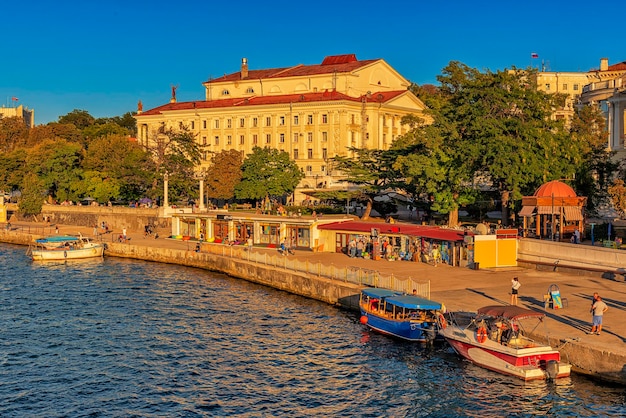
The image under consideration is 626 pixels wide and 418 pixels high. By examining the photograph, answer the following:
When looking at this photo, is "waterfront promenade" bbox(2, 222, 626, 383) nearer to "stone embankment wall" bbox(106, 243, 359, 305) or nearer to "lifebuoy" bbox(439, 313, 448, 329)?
"lifebuoy" bbox(439, 313, 448, 329)

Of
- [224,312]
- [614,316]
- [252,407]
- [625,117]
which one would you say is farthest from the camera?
[625,117]

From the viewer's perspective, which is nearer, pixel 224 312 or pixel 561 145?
pixel 224 312

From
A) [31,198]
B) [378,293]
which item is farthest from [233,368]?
[31,198]

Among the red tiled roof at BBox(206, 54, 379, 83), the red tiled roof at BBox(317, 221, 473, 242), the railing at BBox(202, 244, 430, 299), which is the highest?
the red tiled roof at BBox(206, 54, 379, 83)

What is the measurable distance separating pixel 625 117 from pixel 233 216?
39278mm

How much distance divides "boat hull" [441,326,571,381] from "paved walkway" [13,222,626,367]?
1240 millimetres

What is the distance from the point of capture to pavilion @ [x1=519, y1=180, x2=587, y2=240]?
53906 millimetres

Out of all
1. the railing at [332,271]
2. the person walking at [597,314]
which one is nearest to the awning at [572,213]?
the railing at [332,271]

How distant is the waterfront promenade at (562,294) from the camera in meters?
30.6

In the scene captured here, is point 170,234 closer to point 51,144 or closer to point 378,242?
point 378,242

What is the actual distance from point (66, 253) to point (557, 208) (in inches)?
1844

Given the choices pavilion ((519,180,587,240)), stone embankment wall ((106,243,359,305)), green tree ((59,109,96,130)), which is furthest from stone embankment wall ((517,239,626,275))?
green tree ((59,109,96,130))

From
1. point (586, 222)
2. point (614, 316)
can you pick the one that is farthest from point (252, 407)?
point (586, 222)

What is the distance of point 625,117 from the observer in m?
75.2
